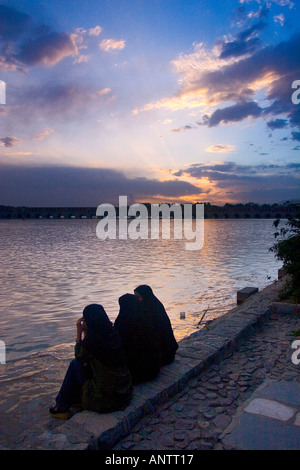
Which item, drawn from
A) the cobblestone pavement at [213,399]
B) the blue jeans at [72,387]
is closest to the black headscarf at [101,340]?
the blue jeans at [72,387]

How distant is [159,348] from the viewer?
151 inches

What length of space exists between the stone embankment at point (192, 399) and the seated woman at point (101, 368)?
0.10 metres

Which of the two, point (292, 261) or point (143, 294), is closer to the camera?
point (143, 294)

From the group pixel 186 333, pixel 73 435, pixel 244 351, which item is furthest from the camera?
pixel 186 333

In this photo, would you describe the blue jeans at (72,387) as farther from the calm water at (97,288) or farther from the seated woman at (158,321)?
the calm water at (97,288)

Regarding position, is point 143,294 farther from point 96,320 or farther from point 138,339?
point 96,320

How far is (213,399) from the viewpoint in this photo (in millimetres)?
3471

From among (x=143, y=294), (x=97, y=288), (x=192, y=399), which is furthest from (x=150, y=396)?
(x=97, y=288)

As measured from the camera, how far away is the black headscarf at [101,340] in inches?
121

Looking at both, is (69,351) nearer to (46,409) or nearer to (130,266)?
(46,409)

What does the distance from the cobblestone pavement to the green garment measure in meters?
0.27

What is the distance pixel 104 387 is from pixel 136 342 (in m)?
0.57

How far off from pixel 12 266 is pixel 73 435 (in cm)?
1550
